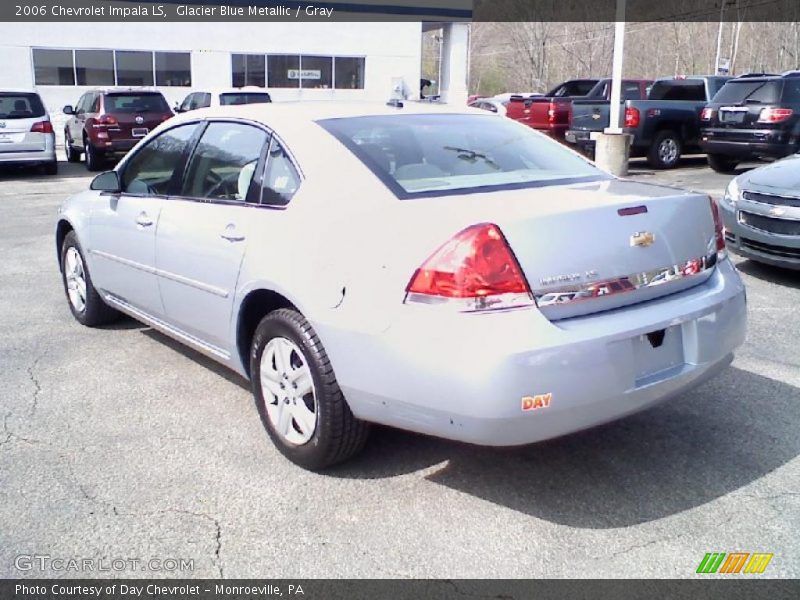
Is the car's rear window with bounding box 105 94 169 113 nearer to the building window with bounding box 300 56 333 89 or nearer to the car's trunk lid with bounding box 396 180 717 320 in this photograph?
the building window with bounding box 300 56 333 89

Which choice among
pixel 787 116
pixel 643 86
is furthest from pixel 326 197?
pixel 643 86

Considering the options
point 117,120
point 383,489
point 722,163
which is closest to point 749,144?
point 722,163

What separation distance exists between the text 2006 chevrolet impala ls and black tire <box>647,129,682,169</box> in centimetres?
1274

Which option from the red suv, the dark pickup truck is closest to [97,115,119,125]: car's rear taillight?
the red suv

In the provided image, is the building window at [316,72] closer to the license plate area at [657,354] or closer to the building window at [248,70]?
the building window at [248,70]

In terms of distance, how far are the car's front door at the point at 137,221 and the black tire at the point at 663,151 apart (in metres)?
13.1

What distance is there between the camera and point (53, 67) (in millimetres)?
28922

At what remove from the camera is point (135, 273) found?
4.85 meters

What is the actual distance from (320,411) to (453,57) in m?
33.7

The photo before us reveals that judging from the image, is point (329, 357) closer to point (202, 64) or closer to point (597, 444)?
point (597, 444)

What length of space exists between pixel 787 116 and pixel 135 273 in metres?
11.8

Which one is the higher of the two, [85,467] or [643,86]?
[643,86]

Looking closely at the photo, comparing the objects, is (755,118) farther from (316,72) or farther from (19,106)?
(316,72)

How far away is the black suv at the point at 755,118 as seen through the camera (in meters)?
13.3
